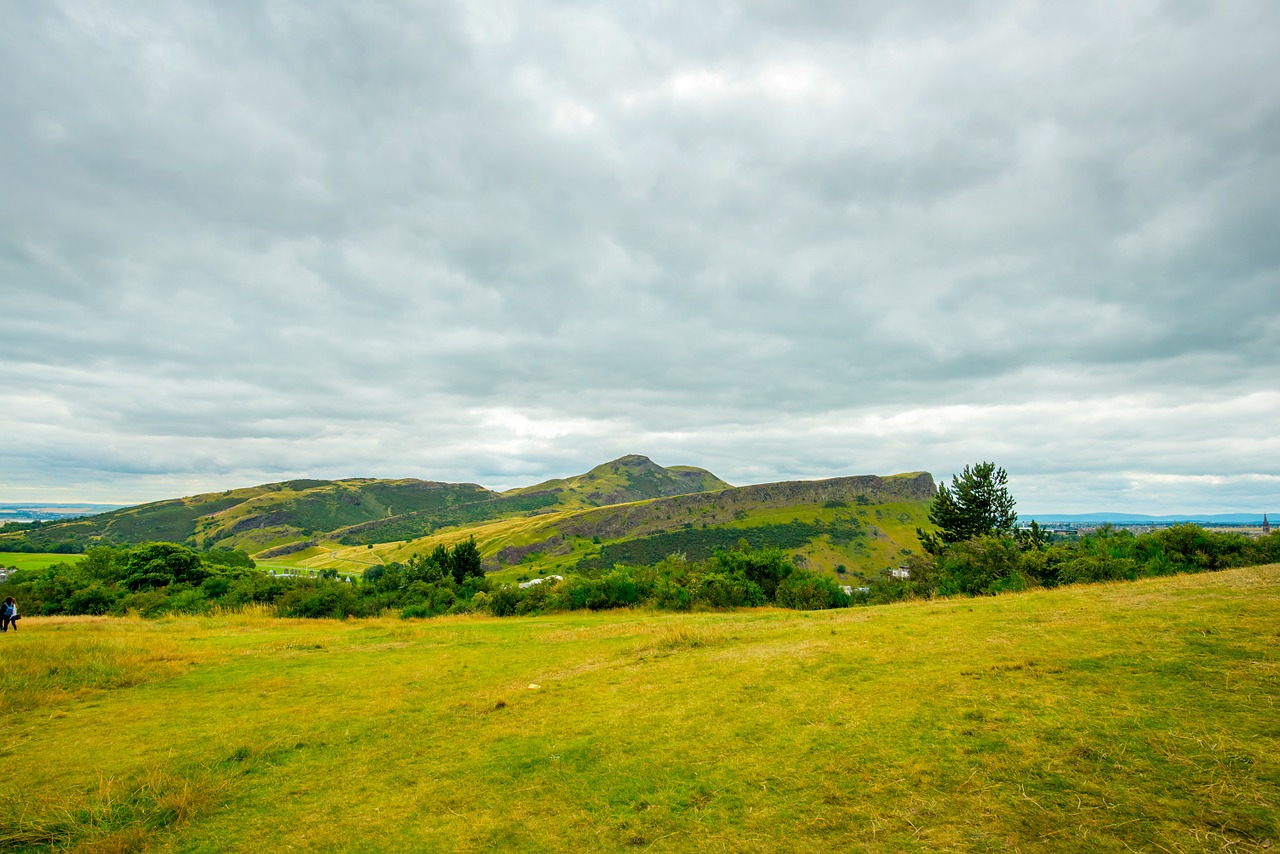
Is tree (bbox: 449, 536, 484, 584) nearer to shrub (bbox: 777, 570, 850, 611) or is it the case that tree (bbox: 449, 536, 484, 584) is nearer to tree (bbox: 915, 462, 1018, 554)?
shrub (bbox: 777, 570, 850, 611)

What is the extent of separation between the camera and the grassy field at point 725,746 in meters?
5.51

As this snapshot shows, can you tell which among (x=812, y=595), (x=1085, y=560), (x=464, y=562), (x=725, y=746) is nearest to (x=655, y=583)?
(x=812, y=595)

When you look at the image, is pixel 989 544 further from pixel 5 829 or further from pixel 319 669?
pixel 5 829

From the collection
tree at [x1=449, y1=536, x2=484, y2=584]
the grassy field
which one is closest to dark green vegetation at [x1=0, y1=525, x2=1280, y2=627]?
tree at [x1=449, y1=536, x2=484, y2=584]

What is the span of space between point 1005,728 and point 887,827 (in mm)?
2934

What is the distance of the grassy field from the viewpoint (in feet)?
18.1

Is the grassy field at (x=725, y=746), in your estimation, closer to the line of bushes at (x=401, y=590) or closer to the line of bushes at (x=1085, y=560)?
the line of bushes at (x=1085, y=560)

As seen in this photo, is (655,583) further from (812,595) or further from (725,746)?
(725,746)

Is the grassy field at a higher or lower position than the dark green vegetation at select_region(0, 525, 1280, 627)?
higher

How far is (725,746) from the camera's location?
7992 mm

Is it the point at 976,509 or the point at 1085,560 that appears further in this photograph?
the point at 976,509

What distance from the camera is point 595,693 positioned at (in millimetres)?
11719

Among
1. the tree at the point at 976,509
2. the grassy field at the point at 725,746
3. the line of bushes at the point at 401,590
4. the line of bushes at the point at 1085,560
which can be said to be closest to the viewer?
the grassy field at the point at 725,746

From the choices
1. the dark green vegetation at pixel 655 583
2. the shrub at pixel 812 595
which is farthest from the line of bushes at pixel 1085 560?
the shrub at pixel 812 595
